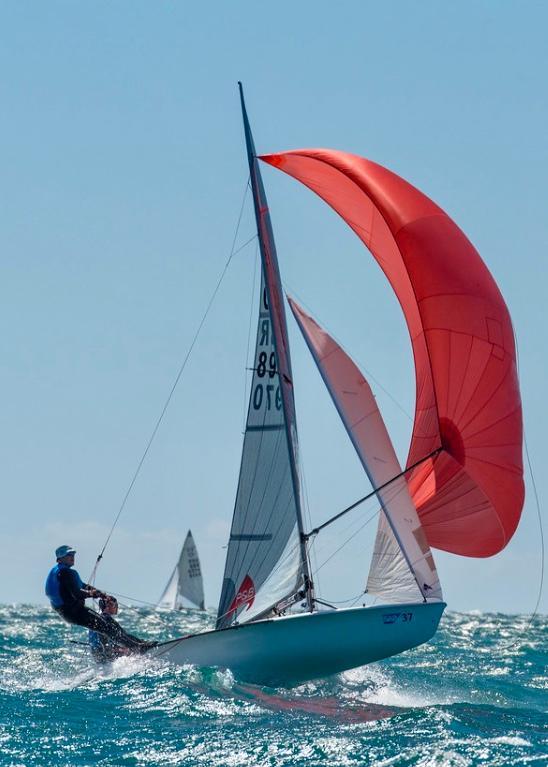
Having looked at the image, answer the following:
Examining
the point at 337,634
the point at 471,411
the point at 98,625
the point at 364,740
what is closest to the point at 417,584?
the point at 337,634

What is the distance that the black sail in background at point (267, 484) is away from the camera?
13.0 m

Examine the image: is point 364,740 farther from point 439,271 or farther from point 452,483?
point 439,271

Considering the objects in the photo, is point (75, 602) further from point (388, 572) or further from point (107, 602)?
point (388, 572)

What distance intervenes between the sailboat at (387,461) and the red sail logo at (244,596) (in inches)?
0.8

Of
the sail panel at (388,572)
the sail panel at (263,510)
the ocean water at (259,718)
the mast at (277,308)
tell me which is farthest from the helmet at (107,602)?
the sail panel at (388,572)

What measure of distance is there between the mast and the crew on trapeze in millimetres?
2237

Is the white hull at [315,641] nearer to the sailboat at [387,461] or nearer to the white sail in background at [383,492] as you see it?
the sailboat at [387,461]

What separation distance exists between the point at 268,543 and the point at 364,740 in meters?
3.42

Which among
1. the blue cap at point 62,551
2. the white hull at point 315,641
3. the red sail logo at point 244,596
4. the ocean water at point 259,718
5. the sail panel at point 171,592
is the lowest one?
the sail panel at point 171,592

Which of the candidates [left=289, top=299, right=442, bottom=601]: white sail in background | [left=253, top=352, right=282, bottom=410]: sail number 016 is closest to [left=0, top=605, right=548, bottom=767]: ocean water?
[left=289, top=299, right=442, bottom=601]: white sail in background

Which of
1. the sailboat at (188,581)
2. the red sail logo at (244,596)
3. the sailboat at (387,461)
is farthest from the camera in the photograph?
the sailboat at (188,581)

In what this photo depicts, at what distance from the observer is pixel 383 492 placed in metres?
12.5

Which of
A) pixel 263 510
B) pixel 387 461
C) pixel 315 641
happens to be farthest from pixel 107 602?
pixel 387 461

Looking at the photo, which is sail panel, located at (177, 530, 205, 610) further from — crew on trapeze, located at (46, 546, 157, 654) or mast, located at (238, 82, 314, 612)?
mast, located at (238, 82, 314, 612)
